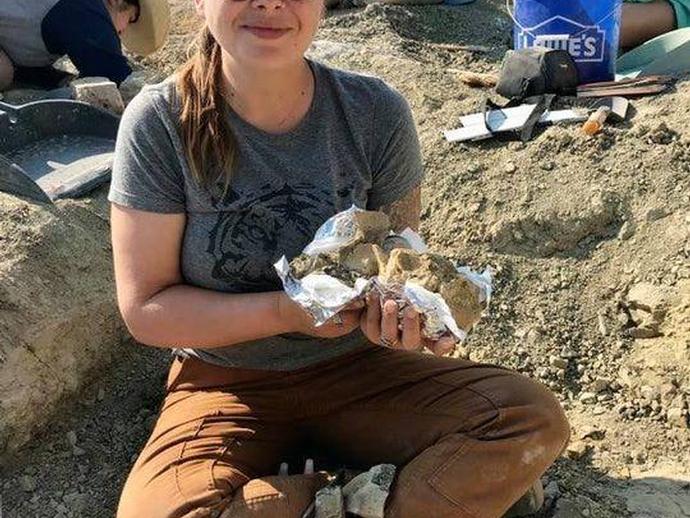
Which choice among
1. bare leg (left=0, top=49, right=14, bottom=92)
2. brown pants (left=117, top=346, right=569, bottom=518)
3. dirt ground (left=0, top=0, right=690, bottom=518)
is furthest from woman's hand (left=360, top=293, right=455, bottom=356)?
bare leg (left=0, top=49, right=14, bottom=92)

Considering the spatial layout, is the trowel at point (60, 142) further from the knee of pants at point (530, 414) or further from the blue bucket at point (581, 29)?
the blue bucket at point (581, 29)

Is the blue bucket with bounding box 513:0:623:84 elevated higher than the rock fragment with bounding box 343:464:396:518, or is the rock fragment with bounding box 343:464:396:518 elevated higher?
the blue bucket with bounding box 513:0:623:84

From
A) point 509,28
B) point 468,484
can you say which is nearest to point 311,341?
point 468,484

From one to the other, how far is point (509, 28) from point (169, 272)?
4.15 m

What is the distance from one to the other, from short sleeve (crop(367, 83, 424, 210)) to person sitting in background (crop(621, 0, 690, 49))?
3140 mm

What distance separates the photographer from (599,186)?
307 centimetres

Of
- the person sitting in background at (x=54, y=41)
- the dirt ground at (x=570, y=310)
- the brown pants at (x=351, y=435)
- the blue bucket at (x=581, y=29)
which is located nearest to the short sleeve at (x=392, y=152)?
the brown pants at (x=351, y=435)

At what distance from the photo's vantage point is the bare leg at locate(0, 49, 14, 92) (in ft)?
12.6

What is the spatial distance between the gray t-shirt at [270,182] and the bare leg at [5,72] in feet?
7.36

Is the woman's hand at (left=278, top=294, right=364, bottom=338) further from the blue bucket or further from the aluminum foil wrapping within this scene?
the blue bucket

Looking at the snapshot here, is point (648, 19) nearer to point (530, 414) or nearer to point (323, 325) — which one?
point (530, 414)

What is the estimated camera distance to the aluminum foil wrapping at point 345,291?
5.29 feet

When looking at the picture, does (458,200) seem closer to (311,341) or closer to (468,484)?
(311,341)

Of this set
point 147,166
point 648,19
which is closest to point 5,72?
point 147,166
